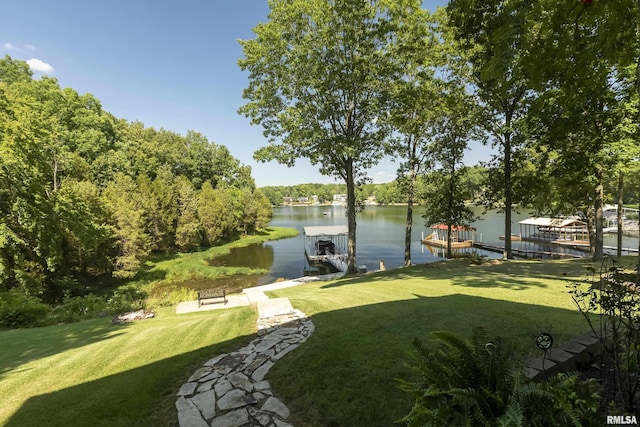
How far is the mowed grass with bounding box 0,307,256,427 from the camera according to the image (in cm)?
362

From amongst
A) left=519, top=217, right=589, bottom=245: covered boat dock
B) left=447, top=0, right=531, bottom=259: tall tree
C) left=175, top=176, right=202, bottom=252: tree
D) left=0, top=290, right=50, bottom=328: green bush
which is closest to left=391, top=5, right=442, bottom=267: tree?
left=447, top=0, right=531, bottom=259: tall tree

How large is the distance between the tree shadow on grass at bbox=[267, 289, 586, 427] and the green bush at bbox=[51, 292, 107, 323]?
30.1 feet

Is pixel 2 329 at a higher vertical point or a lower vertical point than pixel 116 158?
lower

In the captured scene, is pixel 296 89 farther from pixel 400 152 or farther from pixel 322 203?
pixel 322 203

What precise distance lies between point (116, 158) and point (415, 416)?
128 ft

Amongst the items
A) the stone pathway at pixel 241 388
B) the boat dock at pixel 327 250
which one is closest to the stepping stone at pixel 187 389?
the stone pathway at pixel 241 388

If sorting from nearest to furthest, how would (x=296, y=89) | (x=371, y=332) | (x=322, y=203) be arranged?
(x=371, y=332), (x=296, y=89), (x=322, y=203)

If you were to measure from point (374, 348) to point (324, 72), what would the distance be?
11.2 m

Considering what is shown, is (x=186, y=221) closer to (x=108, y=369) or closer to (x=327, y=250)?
(x=327, y=250)

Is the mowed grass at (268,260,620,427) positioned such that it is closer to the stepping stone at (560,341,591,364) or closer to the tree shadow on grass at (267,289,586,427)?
the tree shadow on grass at (267,289,586,427)

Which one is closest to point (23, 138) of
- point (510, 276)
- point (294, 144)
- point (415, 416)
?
point (294, 144)

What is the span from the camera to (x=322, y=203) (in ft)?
545

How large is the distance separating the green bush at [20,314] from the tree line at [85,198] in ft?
10.6

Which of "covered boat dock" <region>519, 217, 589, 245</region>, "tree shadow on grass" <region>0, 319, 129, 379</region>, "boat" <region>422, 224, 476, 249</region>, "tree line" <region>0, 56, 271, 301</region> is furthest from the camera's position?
"covered boat dock" <region>519, 217, 589, 245</region>
